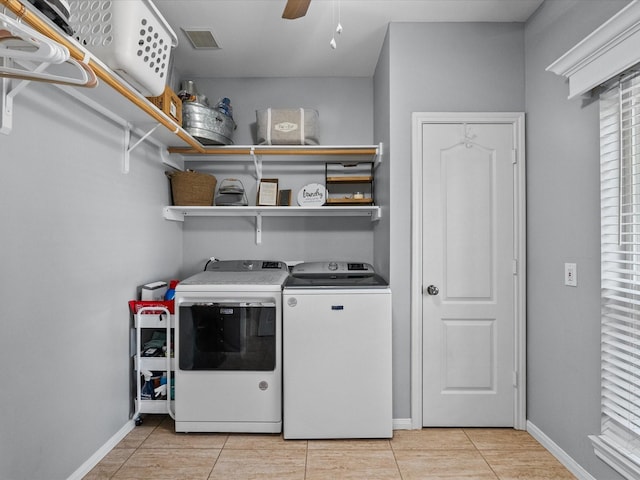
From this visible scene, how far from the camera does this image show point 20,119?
155 centimetres

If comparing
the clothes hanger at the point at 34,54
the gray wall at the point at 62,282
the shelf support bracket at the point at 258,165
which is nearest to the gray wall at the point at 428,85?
the shelf support bracket at the point at 258,165

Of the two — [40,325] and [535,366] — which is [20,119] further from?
[535,366]

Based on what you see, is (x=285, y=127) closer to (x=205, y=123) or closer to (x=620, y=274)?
(x=205, y=123)

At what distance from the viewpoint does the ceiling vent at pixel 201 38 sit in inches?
102

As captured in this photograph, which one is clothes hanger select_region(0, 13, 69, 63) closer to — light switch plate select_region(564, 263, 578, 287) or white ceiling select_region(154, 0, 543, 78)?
white ceiling select_region(154, 0, 543, 78)

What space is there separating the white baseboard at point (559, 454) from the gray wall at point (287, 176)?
158 centimetres

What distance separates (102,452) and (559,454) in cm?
245

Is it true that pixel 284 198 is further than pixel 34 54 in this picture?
Yes

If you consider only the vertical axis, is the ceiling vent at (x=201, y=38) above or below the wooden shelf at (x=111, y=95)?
above

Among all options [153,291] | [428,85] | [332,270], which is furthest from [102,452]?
[428,85]

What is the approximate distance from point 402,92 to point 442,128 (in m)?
0.34

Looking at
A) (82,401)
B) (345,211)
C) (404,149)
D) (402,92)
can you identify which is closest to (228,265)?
(345,211)

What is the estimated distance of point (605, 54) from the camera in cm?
169

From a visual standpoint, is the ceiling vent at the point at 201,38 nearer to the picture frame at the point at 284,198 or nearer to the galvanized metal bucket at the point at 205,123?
the galvanized metal bucket at the point at 205,123
